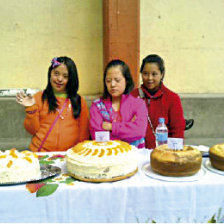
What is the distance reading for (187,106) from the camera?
406 cm

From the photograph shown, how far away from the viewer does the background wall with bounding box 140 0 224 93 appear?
13.8ft

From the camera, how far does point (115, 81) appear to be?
1.82 metres

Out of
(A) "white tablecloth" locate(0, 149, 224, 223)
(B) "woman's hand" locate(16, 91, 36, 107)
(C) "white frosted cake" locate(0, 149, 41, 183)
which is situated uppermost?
(B) "woman's hand" locate(16, 91, 36, 107)

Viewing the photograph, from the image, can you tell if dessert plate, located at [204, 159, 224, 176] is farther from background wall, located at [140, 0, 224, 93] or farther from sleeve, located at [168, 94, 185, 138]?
background wall, located at [140, 0, 224, 93]

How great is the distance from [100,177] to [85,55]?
3316 millimetres

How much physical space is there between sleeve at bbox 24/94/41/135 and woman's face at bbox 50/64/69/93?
21 centimetres

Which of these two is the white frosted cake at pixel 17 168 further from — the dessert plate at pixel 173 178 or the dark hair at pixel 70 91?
the dark hair at pixel 70 91

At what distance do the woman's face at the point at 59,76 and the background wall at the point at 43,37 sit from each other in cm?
230

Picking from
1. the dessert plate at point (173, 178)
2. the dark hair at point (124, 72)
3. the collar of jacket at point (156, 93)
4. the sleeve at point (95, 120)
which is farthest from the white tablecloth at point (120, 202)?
the collar of jacket at point (156, 93)

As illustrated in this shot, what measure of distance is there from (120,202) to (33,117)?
1.09 metres

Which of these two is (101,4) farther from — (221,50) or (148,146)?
(148,146)

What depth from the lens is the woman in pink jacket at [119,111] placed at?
5.88 ft

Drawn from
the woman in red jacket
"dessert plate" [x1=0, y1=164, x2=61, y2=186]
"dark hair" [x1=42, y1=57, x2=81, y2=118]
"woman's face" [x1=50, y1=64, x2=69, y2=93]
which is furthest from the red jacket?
"dessert plate" [x1=0, y1=164, x2=61, y2=186]

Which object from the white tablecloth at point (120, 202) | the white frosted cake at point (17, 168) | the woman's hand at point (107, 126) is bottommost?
the white tablecloth at point (120, 202)
